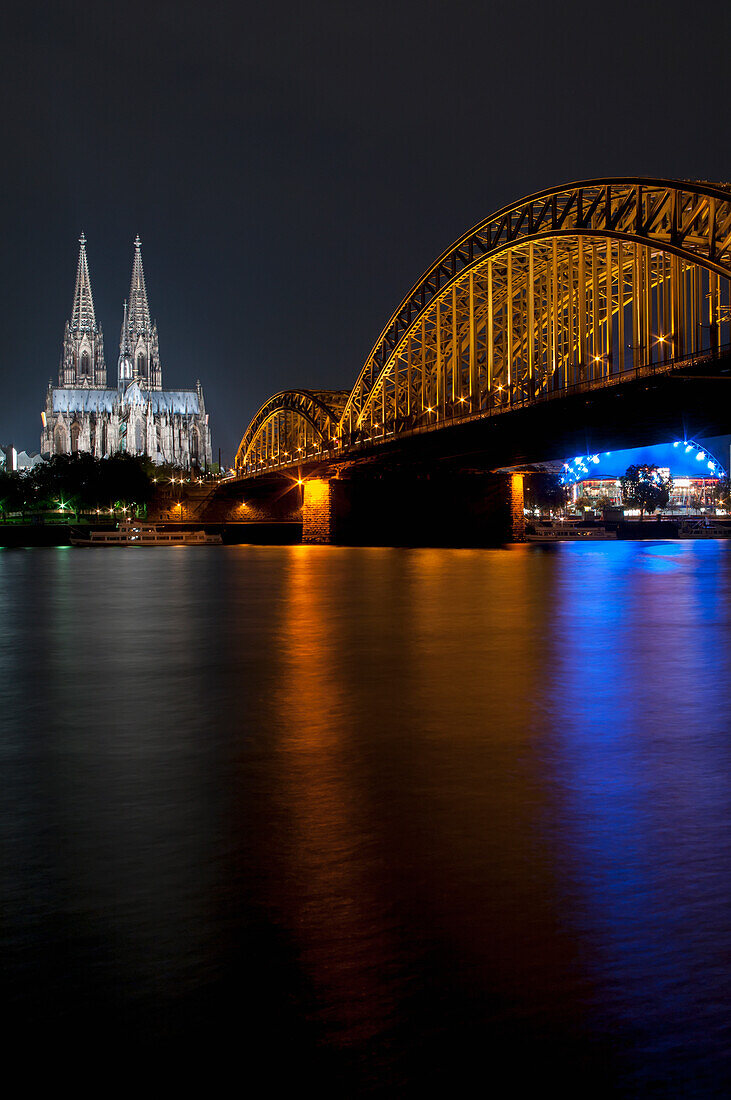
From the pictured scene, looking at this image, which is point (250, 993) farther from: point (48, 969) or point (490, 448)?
point (490, 448)

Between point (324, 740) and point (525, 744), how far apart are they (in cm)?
179

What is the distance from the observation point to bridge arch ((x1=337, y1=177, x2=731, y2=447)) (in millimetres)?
54531

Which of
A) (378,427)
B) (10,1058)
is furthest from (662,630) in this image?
(378,427)

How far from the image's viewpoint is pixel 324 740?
10.1m

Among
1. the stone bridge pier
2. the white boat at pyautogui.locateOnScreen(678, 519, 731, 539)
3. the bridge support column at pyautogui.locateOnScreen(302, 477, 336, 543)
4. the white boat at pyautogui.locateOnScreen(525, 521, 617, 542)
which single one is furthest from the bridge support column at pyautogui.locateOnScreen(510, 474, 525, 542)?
the white boat at pyautogui.locateOnScreen(678, 519, 731, 539)

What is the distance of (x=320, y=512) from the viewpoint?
97375 mm

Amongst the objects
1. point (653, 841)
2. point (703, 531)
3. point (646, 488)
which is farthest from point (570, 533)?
point (653, 841)

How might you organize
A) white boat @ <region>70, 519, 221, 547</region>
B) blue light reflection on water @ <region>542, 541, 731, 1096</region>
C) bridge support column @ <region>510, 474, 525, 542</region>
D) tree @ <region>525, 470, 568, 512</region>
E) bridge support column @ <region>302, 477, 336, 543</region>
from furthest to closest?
1. tree @ <region>525, 470, 568, 512</region>
2. bridge support column @ <region>302, 477, 336, 543</region>
3. white boat @ <region>70, 519, 221, 547</region>
4. bridge support column @ <region>510, 474, 525, 542</region>
5. blue light reflection on water @ <region>542, 541, 731, 1096</region>

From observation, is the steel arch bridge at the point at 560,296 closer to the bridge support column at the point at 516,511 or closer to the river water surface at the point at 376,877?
the bridge support column at the point at 516,511

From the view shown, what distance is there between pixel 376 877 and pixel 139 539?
93433mm

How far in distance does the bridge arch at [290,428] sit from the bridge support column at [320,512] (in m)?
7.02

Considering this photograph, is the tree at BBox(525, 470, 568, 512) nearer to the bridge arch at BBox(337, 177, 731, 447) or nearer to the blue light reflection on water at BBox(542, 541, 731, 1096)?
the bridge arch at BBox(337, 177, 731, 447)

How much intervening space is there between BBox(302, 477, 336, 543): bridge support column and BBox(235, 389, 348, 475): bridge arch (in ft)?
23.0

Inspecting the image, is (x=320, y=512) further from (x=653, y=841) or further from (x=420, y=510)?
(x=653, y=841)
